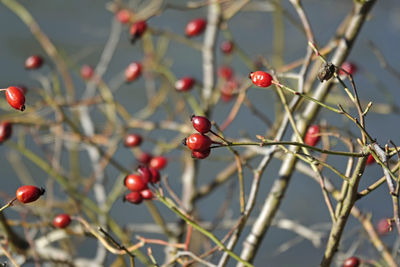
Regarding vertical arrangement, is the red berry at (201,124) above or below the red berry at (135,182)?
below

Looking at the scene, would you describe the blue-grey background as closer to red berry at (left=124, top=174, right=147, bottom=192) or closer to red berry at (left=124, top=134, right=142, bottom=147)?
red berry at (left=124, top=134, right=142, bottom=147)

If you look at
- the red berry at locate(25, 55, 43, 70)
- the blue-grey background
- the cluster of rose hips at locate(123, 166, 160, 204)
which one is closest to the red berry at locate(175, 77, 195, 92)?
the red berry at locate(25, 55, 43, 70)

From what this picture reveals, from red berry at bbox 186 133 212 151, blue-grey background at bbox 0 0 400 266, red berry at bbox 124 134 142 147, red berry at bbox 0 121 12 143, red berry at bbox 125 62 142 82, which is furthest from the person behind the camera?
blue-grey background at bbox 0 0 400 266

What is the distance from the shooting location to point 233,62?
7.47 ft

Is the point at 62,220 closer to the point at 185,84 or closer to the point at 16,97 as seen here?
the point at 16,97

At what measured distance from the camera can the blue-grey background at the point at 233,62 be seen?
1.99 meters

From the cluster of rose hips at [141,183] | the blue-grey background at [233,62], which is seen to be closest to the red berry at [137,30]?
the cluster of rose hips at [141,183]

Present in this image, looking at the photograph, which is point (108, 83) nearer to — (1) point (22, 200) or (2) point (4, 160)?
(2) point (4, 160)

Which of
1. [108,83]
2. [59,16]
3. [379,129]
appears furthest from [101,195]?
[379,129]

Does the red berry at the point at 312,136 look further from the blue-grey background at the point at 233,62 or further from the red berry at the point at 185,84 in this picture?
the blue-grey background at the point at 233,62

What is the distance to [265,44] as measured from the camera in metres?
2.33

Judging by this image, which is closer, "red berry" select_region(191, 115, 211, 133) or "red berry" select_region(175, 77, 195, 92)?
"red berry" select_region(191, 115, 211, 133)

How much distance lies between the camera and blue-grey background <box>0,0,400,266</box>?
6.53 ft

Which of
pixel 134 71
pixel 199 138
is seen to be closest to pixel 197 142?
pixel 199 138
